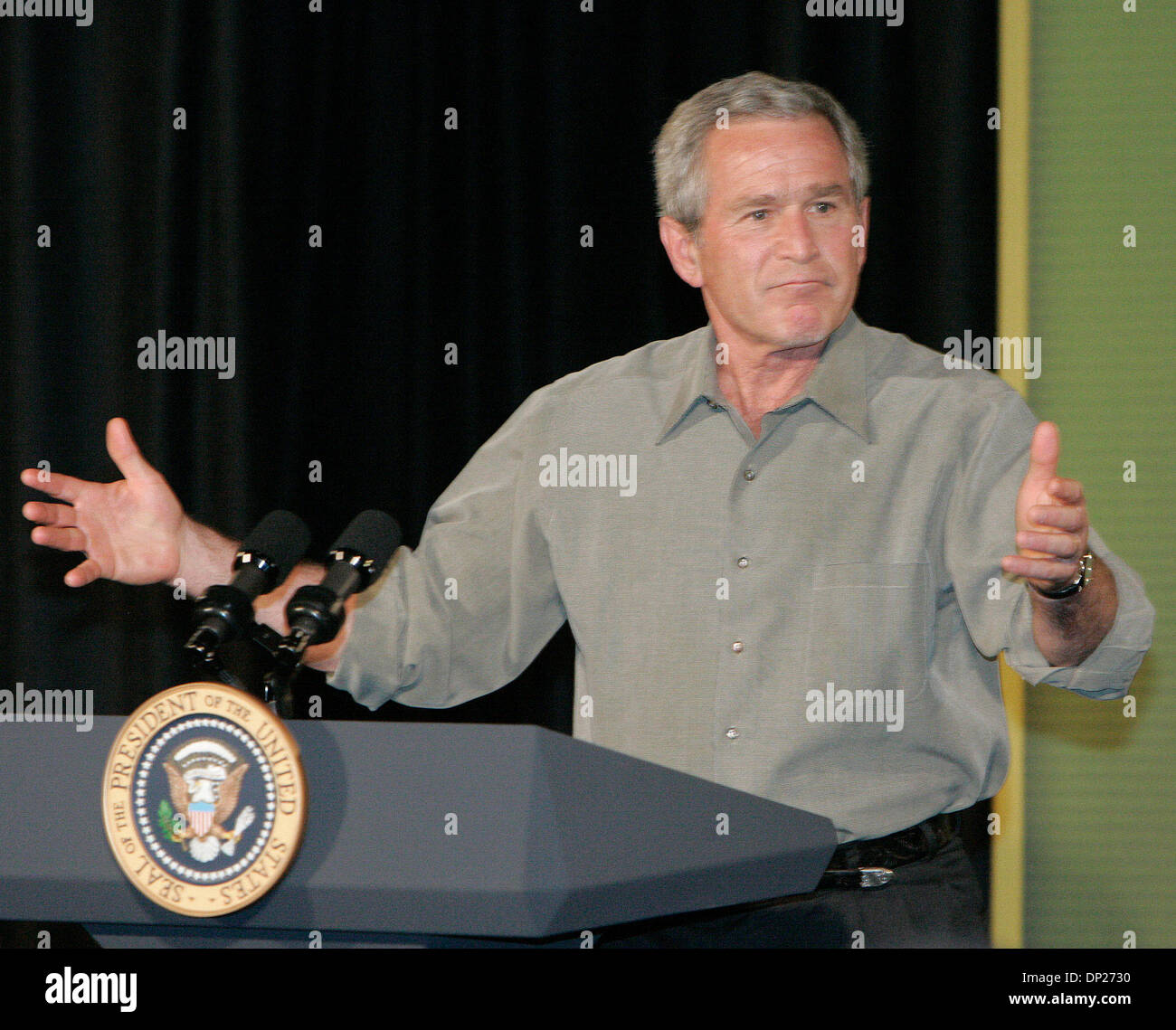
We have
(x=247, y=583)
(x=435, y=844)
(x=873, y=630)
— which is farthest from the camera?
(x=873, y=630)

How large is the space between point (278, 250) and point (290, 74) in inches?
13.4

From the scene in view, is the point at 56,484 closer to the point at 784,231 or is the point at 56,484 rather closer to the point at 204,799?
the point at 204,799

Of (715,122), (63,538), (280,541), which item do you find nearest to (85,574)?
(63,538)

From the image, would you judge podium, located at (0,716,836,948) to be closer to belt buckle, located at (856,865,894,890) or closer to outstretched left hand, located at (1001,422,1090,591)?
outstretched left hand, located at (1001,422,1090,591)

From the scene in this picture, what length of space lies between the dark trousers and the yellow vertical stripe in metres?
0.96

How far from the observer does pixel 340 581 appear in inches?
44.8

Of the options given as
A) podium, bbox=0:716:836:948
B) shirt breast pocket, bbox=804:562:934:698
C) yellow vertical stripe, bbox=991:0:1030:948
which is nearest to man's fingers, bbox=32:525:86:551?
podium, bbox=0:716:836:948

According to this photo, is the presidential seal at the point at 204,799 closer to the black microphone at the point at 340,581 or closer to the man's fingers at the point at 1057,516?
the black microphone at the point at 340,581

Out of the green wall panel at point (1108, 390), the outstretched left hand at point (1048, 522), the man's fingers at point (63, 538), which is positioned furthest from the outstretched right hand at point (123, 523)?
the green wall panel at point (1108, 390)

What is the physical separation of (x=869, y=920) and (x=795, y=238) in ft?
2.82

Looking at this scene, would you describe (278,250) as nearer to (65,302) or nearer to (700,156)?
(65,302)

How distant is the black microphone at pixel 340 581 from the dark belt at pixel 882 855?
0.64 metres

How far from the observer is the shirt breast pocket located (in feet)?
5.38

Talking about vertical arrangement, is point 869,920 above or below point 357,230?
below
